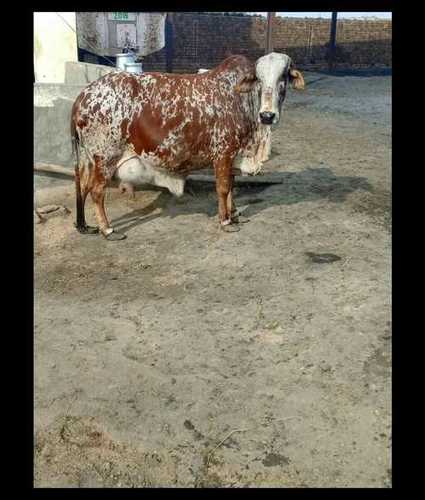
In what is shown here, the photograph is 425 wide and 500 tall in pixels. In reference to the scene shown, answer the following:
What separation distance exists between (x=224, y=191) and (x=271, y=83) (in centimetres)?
127

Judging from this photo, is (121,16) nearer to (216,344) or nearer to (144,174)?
(144,174)

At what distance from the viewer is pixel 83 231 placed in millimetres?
5945

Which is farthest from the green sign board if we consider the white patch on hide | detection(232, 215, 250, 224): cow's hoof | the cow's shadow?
detection(232, 215, 250, 224): cow's hoof

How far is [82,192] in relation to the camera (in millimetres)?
5820

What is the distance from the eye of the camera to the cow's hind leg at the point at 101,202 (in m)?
5.66

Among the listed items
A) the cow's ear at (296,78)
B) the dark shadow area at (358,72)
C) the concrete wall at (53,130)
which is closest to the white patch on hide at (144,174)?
the cow's ear at (296,78)

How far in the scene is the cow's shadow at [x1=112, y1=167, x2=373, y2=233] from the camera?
651 centimetres

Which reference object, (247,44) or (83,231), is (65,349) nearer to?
(83,231)

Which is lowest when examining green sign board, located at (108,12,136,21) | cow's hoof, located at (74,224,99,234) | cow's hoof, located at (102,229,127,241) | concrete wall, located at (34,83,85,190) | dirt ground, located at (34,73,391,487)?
dirt ground, located at (34,73,391,487)

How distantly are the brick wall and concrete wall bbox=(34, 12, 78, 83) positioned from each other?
589cm

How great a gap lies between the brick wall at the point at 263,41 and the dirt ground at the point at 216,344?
13017mm

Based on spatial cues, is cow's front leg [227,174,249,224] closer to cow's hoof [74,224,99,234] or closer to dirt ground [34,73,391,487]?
dirt ground [34,73,391,487]
